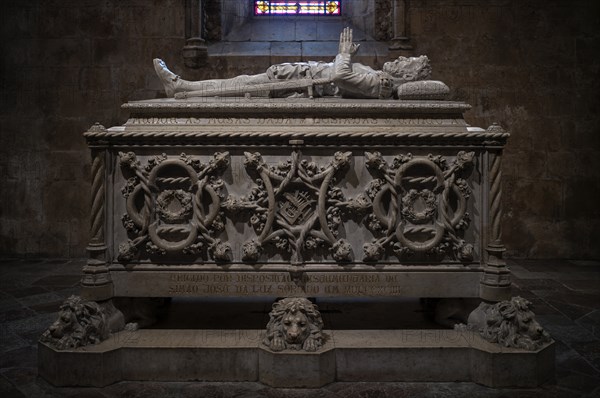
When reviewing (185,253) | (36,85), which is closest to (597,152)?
(185,253)

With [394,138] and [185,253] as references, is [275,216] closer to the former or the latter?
[185,253]

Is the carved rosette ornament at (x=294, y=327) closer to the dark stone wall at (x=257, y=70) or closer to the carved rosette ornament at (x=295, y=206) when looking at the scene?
the carved rosette ornament at (x=295, y=206)

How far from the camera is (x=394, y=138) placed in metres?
3.16

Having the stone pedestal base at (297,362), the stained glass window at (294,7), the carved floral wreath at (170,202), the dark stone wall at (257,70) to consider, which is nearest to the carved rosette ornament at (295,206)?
the carved floral wreath at (170,202)

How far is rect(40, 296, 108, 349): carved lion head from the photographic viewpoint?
294 cm

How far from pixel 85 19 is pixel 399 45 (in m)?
3.44

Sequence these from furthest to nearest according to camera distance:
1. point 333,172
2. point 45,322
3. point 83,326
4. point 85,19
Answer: point 85,19 < point 45,322 < point 333,172 < point 83,326

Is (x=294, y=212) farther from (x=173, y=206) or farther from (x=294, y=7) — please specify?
(x=294, y=7)

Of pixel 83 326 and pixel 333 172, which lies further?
pixel 333 172

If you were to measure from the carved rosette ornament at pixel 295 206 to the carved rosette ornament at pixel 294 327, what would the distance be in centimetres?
28

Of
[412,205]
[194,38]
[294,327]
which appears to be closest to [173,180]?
[294,327]

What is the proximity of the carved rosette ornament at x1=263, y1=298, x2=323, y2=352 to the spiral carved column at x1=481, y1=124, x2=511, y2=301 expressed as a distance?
96 centimetres

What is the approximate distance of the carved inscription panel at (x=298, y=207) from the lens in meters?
3.18

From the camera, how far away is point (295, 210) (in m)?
3.20
